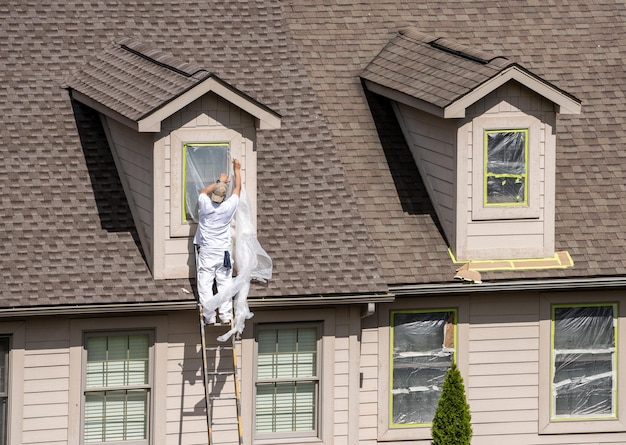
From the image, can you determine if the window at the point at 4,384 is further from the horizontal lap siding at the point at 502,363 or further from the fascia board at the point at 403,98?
the fascia board at the point at 403,98

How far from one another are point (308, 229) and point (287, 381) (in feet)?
6.85

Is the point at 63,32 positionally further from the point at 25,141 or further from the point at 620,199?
the point at 620,199

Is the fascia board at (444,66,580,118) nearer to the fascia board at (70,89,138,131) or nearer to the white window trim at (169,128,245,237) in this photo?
the white window trim at (169,128,245,237)

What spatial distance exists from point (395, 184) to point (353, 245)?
6.05 ft

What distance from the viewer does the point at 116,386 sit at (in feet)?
77.5

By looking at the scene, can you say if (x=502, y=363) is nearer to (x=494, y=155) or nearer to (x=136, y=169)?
(x=494, y=155)

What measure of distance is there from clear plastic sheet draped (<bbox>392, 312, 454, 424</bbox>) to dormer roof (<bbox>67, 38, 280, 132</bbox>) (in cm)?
364

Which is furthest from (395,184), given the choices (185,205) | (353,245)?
(185,205)

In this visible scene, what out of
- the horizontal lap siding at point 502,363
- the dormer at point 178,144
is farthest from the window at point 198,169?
the horizontal lap siding at point 502,363

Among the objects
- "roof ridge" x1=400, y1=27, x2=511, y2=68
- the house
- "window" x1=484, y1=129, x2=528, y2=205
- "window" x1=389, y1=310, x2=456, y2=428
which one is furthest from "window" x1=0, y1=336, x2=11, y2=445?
"roof ridge" x1=400, y1=27, x2=511, y2=68

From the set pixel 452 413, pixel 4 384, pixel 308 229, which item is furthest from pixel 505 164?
pixel 4 384

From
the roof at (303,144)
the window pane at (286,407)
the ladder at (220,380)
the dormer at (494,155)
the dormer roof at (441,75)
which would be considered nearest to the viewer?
the ladder at (220,380)

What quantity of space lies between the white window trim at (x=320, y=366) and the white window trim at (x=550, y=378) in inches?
127

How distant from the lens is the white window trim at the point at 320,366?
78.6 ft
